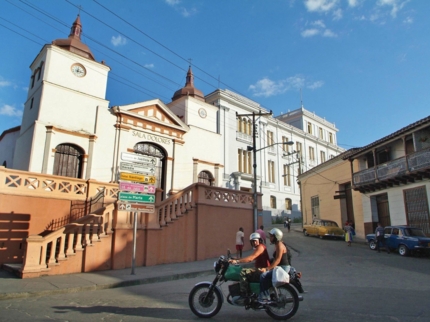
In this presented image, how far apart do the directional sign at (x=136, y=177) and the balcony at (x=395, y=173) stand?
51.8 feet

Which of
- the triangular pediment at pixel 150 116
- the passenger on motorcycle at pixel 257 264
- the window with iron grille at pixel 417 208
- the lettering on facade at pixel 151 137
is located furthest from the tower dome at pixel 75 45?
the window with iron grille at pixel 417 208

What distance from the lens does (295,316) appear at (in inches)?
226

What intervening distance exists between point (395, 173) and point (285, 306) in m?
18.8

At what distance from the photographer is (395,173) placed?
21172 mm

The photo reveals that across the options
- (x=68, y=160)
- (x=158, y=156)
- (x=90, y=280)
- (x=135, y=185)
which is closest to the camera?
(x=90, y=280)

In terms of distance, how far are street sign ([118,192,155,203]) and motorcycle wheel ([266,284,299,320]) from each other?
6.50 metres

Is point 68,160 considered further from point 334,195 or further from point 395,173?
point 334,195

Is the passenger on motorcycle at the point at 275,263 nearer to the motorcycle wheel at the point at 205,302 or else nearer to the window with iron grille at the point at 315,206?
the motorcycle wheel at the point at 205,302

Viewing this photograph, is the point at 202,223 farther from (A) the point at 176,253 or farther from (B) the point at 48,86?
(B) the point at 48,86

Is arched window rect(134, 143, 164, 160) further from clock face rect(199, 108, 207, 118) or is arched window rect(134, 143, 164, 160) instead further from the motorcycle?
the motorcycle

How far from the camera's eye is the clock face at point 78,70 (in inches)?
749

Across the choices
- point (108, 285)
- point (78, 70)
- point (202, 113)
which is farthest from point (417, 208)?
point (78, 70)

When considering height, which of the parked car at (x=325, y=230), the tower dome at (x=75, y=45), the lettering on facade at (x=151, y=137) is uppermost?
the tower dome at (x=75, y=45)

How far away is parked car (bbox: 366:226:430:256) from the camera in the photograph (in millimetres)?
15941
